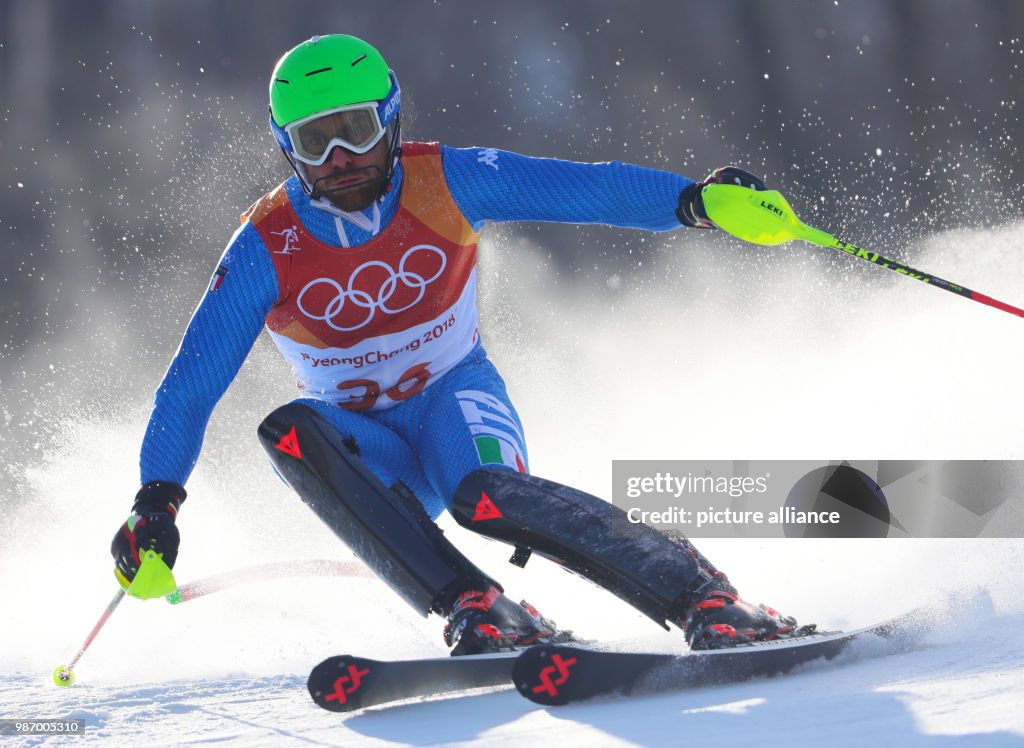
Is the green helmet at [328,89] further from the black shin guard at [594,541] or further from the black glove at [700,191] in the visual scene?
the black shin guard at [594,541]

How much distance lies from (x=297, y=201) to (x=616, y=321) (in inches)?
175

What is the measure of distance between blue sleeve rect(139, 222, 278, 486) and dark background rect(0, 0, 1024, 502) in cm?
435

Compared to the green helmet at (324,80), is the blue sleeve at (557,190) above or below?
below

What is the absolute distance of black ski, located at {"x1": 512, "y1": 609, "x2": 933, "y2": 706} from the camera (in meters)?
2.15

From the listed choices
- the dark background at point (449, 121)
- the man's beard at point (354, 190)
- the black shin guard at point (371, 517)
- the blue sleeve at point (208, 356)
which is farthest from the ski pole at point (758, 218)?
the dark background at point (449, 121)

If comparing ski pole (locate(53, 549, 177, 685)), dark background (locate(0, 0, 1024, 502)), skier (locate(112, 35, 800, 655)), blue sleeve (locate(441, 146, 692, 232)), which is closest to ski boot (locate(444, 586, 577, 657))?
skier (locate(112, 35, 800, 655))

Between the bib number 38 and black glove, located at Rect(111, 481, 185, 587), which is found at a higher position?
the bib number 38

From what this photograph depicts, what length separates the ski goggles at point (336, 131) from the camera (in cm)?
291

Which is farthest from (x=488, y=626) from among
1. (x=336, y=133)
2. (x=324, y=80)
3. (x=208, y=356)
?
(x=324, y=80)

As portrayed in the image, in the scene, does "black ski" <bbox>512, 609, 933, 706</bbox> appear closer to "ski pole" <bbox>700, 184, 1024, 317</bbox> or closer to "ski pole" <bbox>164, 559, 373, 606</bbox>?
"ski pole" <bbox>700, 184, 1024, 317</bbox>

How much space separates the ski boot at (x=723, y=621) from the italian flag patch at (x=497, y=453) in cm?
60

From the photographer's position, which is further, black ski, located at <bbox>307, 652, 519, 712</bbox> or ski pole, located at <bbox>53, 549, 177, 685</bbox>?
ski pole, located at <bbox>53, 549, 177, 685</bbox>

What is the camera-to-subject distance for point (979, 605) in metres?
2.54

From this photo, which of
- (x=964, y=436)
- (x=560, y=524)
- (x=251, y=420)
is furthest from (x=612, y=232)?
(x=560, y=524)
